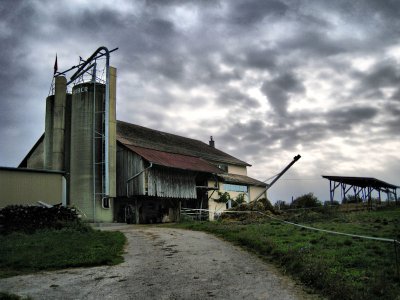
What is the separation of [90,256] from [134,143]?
2303 cm

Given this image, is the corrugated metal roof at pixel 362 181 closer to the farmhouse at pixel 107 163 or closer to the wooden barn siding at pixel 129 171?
the farmhouse at pixel 107 163

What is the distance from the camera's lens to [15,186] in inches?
931

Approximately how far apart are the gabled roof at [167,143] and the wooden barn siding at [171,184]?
11.4 feet

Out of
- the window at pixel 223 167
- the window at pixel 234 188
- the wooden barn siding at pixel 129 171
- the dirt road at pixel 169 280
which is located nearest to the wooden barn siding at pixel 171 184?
the wooden barn siding at pixel 129 171

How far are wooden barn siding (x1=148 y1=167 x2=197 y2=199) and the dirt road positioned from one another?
18.6 m

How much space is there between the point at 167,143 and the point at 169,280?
33110 millimetres

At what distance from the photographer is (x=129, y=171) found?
34.3 metres

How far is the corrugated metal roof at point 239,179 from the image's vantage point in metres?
44.4

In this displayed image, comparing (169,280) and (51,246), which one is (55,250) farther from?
(169,280)

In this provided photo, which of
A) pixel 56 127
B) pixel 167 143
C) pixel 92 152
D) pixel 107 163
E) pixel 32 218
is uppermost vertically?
pixel 56 127

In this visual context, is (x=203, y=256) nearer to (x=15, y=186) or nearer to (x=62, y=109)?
(x=15, y=186)

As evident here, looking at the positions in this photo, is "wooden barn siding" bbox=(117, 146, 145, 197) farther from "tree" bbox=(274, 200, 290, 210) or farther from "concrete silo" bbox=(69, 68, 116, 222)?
"tree" bbox=(274, 200, 290, 210)

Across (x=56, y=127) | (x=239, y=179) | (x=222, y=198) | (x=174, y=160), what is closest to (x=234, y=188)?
(x=239, y=179)

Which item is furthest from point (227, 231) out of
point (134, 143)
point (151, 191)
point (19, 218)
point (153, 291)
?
point (134, 143)
